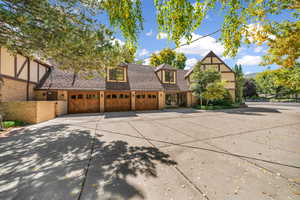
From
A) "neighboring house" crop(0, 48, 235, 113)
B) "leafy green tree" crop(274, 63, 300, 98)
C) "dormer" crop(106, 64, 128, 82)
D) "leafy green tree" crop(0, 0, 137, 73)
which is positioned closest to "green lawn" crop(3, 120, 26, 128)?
"neighboring house" crop(0, 48, 235, 113)

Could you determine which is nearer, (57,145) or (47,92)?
(57,145)

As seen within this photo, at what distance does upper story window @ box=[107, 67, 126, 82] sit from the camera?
13.8m

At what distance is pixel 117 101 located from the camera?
13.7 metres

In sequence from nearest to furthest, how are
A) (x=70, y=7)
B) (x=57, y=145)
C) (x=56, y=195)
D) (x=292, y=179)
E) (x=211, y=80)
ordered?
(x=56, y=195), (x=292, y=179), (x=70, y=7), (x=57, y=145), (x=211, y=80)

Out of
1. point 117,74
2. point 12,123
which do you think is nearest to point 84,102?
point 117,74

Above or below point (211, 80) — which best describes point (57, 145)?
below

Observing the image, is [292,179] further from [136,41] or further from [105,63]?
[105,63]

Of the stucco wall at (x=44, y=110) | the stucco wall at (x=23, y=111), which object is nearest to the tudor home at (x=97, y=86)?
the stucco wall at (x=23, y=111)

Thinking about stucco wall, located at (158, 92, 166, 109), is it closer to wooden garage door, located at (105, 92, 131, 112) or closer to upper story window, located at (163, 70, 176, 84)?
upper story window, located at (163, 70, 176, 84)

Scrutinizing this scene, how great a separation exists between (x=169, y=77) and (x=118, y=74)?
7148 mm

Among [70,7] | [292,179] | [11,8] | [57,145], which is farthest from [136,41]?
[292,179]

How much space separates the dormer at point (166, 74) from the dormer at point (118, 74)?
16.2 ft

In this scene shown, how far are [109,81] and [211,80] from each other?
482 inches

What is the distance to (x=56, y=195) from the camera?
6.73 feet
